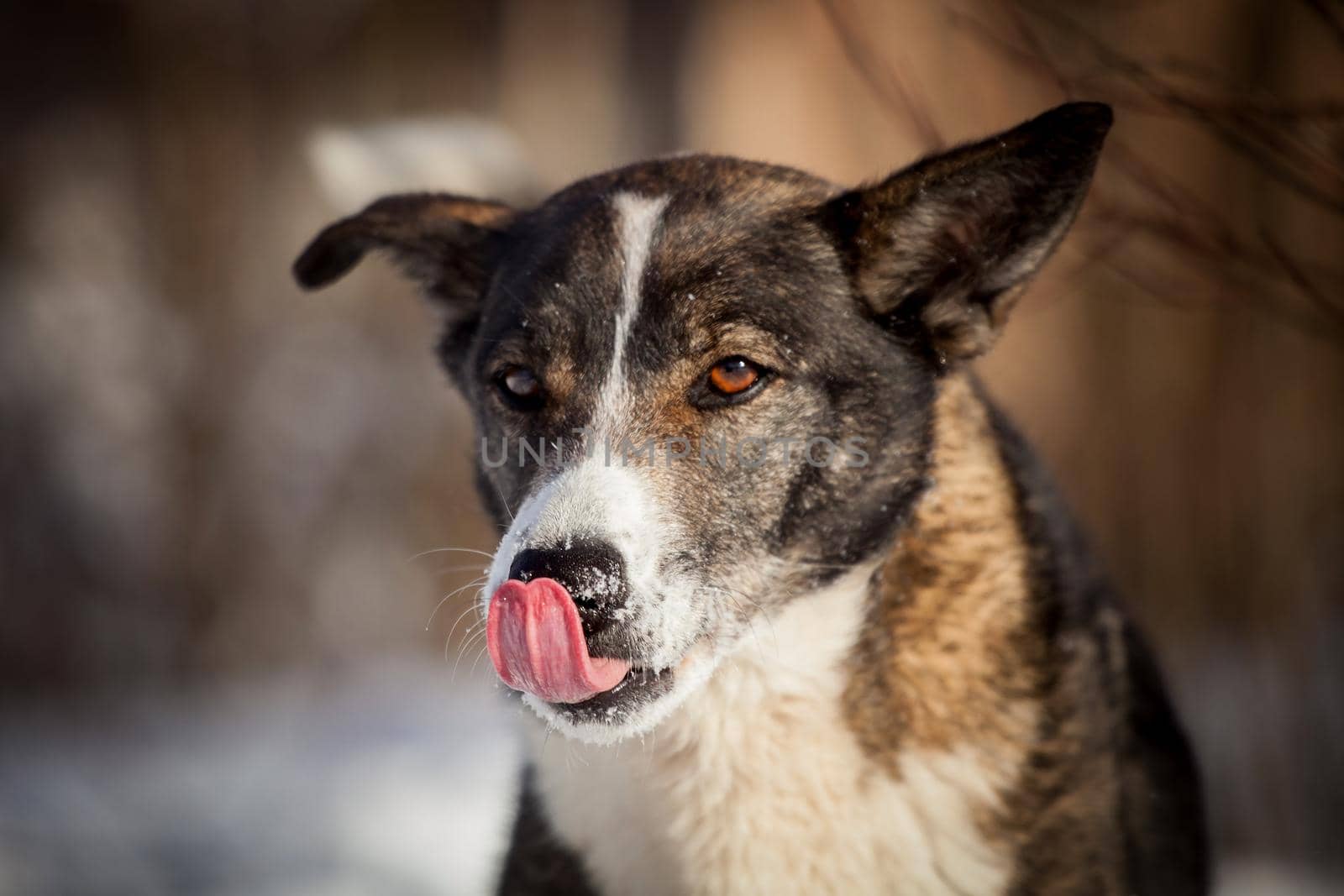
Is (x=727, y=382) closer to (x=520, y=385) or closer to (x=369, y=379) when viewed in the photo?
(x=520, y=385)

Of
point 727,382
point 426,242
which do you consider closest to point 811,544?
point 727,382

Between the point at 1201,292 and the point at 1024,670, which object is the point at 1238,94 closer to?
the point at 1024,670

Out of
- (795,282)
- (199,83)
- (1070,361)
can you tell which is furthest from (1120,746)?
(199,83)

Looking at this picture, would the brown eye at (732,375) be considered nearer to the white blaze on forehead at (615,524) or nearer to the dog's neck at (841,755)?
the white blaze on forehead at (615,524)

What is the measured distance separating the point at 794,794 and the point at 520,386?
36.6 inches

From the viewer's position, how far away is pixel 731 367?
218 centimetres

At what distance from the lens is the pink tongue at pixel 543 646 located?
1837 mm

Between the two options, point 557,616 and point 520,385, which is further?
point 520,385

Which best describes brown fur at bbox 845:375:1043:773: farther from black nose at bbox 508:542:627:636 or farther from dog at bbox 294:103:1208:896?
black nose at bbox 508:542:627:636

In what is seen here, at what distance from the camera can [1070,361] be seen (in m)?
6.25

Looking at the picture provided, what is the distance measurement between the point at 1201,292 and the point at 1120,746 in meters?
3.23

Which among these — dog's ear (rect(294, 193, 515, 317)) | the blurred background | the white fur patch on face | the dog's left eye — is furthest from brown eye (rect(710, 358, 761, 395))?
the blurred background

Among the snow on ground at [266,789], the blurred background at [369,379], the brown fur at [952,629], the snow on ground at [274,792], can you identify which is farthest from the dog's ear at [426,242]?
the blurred background at [369,379]

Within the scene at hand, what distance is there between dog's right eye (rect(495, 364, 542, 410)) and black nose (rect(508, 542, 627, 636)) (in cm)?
48
